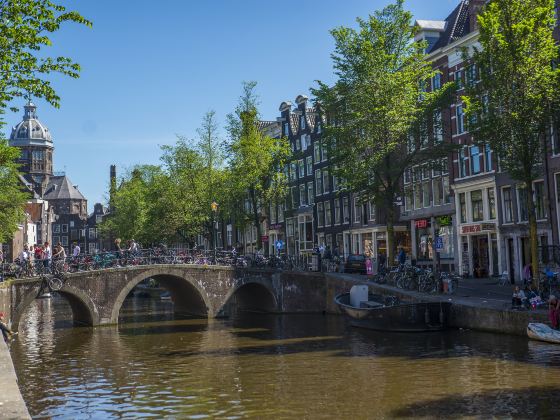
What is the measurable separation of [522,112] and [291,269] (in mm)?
19717

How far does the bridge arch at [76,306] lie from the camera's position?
32000 millimetres

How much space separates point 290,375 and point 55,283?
1829cm

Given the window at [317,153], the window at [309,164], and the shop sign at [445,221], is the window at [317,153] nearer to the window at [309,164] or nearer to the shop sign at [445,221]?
the window at [309,164]

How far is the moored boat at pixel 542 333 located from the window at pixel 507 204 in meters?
14.8

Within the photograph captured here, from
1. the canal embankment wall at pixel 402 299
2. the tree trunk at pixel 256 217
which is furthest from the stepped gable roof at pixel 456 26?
the canal embankment wall at pixel 402 299

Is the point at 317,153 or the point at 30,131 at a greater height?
the point at 30,131

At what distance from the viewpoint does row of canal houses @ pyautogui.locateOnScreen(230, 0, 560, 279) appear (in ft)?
115

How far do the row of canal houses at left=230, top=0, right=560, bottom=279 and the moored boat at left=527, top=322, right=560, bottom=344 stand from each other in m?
9.24

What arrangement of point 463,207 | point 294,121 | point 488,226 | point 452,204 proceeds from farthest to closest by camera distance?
point 294,121
point 452,204
point 463,207
point 488,226

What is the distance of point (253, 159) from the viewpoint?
46.0 metres

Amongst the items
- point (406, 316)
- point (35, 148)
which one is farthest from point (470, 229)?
point (35, 148)

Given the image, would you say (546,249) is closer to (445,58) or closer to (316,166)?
(445,58)

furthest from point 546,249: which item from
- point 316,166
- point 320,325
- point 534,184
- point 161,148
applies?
point 161,148

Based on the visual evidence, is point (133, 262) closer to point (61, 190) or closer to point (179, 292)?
point (179, 292)
